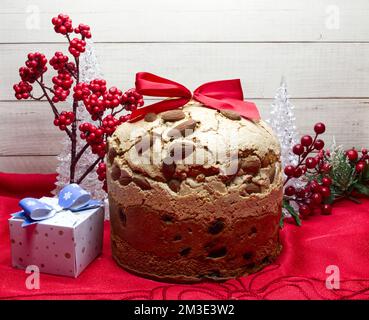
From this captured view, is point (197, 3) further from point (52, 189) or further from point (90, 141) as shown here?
point (52, 189)

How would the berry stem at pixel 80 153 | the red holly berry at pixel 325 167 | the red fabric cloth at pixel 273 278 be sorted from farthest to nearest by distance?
the red holly berry at pixel 325 167, the berry stem at pixel 80 153, the red fabric cloth at pixel 273 278

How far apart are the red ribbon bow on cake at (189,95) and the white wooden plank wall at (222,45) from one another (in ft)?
1.66

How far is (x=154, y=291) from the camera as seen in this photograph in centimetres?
129

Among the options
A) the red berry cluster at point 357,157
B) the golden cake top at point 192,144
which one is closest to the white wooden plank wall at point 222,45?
the red berry cluster at point 357,157

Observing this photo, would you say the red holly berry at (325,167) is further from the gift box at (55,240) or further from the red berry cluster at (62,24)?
the red berry cluster at (62,24)

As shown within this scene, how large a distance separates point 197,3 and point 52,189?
83 centimetres

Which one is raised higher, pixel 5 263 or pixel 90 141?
pixel 90 141

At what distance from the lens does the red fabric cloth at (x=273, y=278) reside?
127 cm

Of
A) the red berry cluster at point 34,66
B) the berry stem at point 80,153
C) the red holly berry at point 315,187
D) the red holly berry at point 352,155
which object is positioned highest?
the red berry cluster at point 34,66

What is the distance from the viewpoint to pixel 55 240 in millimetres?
1372

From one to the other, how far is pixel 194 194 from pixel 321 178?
2.46ft

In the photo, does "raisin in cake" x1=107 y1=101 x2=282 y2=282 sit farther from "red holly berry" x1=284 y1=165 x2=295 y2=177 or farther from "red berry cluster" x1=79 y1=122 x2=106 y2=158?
"red holly berry" x1=284 y1=165 x2=295 y2=177

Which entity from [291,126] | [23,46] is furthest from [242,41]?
[23,46]

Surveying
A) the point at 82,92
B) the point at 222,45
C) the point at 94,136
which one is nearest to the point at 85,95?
the point at 82,92
